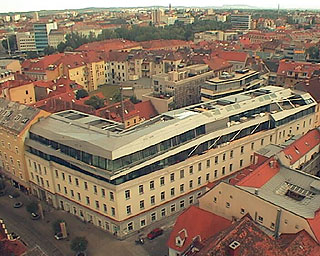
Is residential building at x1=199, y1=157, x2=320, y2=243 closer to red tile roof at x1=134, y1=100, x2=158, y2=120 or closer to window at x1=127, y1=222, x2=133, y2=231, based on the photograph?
window at x1=127, y1=222, x2=133, y2=231

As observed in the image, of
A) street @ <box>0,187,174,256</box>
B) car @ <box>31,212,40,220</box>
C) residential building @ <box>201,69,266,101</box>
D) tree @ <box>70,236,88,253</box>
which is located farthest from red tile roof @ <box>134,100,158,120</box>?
tree @ <box>70,236,88,253</box>

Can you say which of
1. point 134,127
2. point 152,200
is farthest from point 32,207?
point 134,127

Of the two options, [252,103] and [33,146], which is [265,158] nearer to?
[252,103]

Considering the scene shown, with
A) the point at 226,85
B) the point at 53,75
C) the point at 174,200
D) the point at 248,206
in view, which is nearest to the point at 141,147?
the point at 174,200

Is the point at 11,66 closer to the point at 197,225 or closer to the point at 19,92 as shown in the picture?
the point at 19,92

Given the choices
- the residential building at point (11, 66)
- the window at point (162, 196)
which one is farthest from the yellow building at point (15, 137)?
the residential building at point (11, 66)

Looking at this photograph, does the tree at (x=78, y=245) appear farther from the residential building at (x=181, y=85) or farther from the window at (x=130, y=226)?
the residential building at (x=181, y=85)
